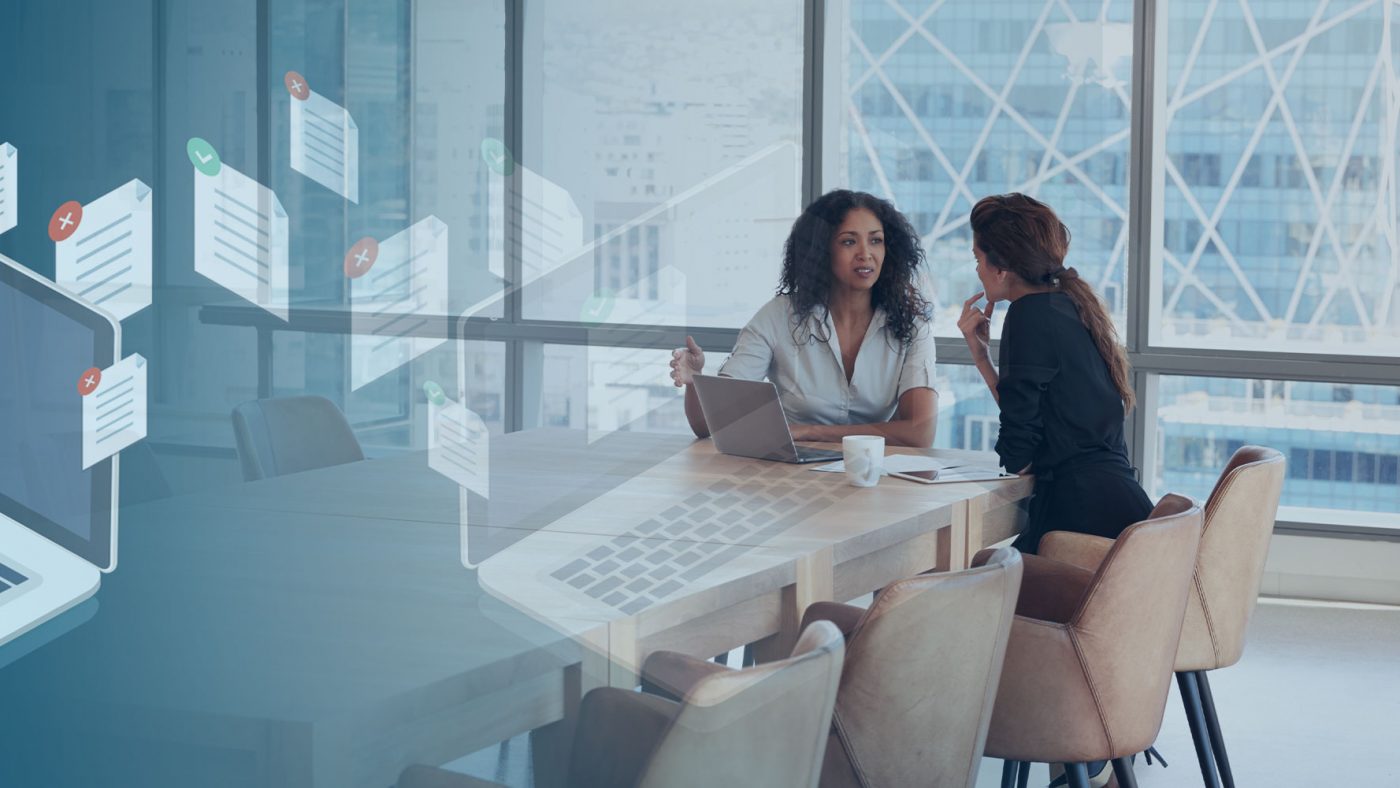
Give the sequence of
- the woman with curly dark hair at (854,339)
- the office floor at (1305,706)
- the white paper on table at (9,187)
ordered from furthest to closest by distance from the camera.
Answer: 1. the woman with curly dark hair at (854,339)
2. the office floor at (1305,706)
3. the white paper on table at (9,187)

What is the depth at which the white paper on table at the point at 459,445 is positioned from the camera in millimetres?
795

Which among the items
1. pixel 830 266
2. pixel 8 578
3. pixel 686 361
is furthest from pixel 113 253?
pixel 830 266

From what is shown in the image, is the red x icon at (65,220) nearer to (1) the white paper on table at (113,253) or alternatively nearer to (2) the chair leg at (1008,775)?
(1) the white paper on table at (113,253)

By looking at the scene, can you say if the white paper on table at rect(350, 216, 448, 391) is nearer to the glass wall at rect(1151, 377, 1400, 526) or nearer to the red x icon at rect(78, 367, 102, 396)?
the red x icon at rect(78, 367, 102, 396)

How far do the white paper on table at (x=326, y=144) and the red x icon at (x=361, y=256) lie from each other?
24 millimetres

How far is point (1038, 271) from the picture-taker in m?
2.63

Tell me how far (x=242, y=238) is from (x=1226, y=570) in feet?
6.64

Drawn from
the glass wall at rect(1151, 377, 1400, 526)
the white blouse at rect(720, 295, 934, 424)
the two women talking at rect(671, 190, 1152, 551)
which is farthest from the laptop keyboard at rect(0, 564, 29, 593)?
the glass wall at rect(1151, 377, 1400, 526)

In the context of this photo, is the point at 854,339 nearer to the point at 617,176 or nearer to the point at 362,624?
the point at 617,176

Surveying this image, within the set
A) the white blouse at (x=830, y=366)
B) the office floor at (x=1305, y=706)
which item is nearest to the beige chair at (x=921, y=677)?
the office floor at (x=1305, y=706)

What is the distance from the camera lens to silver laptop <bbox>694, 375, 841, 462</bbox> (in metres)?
2.33

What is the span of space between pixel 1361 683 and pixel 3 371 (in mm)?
3500

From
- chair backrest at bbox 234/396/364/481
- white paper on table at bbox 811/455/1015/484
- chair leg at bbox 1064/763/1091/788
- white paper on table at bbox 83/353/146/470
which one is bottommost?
chair leg at bbox 1064/763/1091/788
